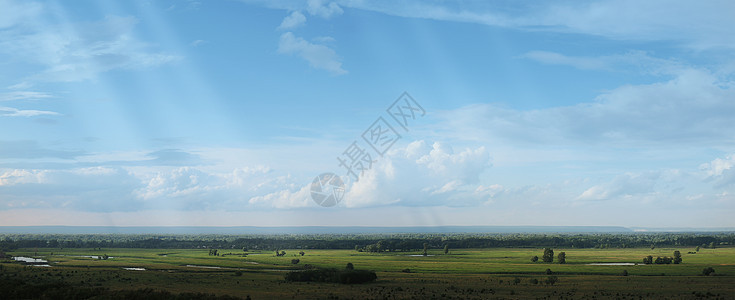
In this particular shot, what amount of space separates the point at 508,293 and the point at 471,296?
22.9 feet

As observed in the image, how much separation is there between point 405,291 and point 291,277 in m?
27.6

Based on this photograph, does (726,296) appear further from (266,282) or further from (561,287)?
(266,282)

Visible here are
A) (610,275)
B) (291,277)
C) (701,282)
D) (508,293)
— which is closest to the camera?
(508,293)

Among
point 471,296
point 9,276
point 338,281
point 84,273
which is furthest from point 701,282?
point 9,276

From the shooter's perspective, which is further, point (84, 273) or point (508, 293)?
point (84, 273)

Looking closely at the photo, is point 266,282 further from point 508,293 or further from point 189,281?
point 508,293

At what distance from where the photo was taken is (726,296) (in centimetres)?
7131

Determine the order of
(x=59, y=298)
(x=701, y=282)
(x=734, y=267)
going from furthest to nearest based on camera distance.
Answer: (x=734, y=267) < (x=701, y=282) < (x=59, y=298)

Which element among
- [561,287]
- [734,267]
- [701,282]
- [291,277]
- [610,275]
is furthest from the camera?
[734,267]

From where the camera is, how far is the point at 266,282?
305 ft

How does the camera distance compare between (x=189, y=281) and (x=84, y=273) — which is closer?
(x=189, y=281)

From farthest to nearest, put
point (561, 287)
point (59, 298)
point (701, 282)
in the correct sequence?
point (701, 282), point (561, 287), point (59, 298)

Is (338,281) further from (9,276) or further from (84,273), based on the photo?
(9,276)

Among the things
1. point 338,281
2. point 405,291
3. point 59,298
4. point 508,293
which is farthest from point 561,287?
point 59,298
